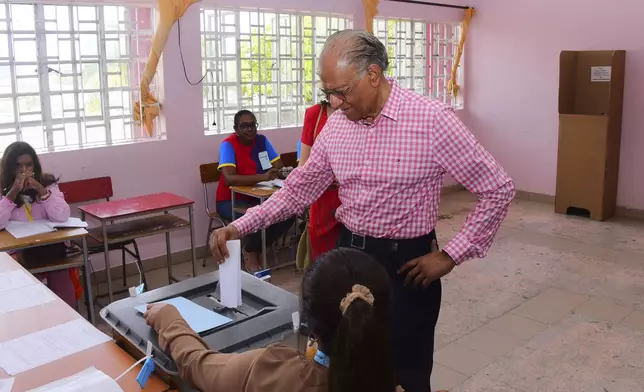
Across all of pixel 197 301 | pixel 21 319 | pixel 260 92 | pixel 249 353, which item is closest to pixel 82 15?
pixel 260 92

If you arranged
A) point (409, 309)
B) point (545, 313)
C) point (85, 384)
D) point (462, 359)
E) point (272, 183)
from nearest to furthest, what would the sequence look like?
point (85, 384), point (409, 309), point (462, 359), point (545, 313), point (272, 183)

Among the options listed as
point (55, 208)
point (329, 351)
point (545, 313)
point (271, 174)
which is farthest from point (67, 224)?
point (545, 313)

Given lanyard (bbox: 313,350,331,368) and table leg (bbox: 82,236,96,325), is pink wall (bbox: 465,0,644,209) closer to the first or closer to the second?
table leg (bbox: 82,236,96,325)

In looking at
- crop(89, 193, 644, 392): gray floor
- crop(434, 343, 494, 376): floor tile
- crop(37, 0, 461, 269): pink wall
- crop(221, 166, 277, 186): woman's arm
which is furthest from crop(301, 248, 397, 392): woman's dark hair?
crop(37, 0, 461, 269): pink wall

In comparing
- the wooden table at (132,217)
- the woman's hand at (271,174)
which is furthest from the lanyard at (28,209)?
the woman's hand at (271,174)

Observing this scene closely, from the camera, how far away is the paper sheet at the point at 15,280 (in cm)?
220

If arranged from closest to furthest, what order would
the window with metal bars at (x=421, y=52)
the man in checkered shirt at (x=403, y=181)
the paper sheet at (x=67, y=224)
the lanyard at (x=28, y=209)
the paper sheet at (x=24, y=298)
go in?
the man in checkered shirt at (x=403, y=181)
the paper sheet at (x=24, y=298)
the paper sheet at (x=67, y=224)
the lanyard at (x=28, y=209)
the window with metal bars at (x=421, y=52)

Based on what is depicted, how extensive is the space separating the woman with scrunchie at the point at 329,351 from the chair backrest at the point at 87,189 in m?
3.09

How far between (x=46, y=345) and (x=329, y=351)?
95 cm

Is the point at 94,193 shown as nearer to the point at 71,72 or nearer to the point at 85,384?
the point at 71,72

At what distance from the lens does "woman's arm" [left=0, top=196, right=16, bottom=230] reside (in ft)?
10.9

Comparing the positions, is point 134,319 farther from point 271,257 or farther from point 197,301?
point 271,257

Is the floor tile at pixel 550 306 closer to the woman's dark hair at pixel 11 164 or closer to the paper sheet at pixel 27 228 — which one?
the paper sheet at pixel 27 228

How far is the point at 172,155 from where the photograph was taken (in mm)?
4777
